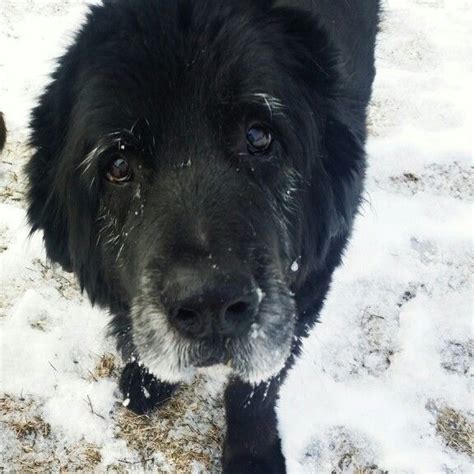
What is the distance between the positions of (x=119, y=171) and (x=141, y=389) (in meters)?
1.37

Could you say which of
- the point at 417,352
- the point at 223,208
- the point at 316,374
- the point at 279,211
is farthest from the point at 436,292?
the point at 223,208

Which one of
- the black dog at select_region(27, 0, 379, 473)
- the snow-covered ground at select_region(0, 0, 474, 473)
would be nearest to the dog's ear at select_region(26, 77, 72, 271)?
the black dog at select_region(27, 0, 379, 473)

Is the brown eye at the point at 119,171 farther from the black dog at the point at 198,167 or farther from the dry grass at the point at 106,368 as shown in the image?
the dry grass at the point at 106,368

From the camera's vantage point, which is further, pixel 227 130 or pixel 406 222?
pixel 406 222

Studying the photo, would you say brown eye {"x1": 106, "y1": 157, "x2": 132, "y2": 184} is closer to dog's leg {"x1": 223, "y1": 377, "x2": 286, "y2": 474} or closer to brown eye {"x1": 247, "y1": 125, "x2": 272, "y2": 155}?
brown eye {"x1": 247, "y1": 125, "x2": 272, "y2": 155}

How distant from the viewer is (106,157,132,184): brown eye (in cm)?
193

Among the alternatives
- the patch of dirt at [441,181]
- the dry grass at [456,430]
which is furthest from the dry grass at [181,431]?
the patch of dirt at [441,181]

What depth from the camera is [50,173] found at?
2221 millimetres

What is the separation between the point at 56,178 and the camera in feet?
7.12

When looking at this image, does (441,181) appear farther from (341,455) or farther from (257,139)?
(257,139)

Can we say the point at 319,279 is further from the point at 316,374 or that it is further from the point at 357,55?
the point at 357,55

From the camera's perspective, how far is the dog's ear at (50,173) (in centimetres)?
213

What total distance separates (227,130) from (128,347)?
1.14m

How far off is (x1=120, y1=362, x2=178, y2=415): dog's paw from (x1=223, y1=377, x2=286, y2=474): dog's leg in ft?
1.30
